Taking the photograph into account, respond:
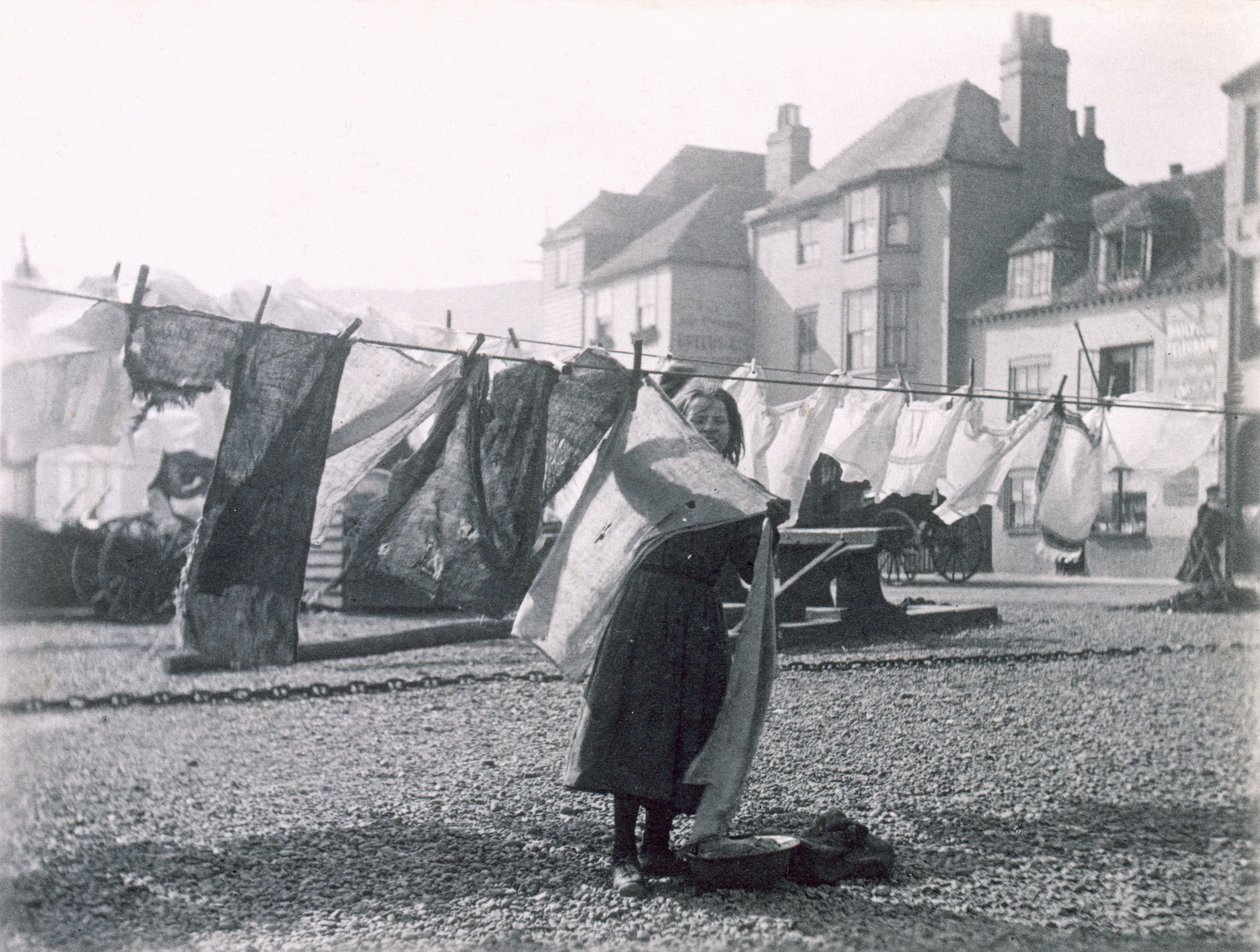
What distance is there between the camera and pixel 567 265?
3048 cm

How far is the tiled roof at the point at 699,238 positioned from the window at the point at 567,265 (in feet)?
3.74

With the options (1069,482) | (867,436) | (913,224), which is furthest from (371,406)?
(913,224)

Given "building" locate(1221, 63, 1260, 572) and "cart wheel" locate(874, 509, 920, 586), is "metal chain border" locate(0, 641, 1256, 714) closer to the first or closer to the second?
"building" locate(1221, 63, 1260, 572)

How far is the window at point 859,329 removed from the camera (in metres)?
24.8

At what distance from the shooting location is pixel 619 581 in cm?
436

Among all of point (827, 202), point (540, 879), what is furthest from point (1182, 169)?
point (540, 879)

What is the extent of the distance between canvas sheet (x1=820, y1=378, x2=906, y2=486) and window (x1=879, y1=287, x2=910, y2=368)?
13661mm

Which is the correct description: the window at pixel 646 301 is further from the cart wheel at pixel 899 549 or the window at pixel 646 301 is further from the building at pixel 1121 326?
the cart wheel at pixel 899 549

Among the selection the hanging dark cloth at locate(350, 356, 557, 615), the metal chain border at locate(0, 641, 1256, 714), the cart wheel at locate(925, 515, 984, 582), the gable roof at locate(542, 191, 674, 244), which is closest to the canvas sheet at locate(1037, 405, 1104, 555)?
the metal chain border at locate(0, 641, 1256, 714)

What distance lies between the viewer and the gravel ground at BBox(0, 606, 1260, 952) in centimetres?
382

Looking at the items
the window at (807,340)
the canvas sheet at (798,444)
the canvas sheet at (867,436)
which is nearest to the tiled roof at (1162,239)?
the window at (807,340)

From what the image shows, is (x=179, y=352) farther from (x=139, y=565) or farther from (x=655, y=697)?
(x=139, y=565)

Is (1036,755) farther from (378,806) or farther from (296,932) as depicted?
(296,932)

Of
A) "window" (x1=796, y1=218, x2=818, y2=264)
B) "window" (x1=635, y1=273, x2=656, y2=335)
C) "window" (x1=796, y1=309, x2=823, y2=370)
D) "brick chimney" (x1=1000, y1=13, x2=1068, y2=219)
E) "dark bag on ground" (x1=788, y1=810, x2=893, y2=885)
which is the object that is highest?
"brick chimney" (x1=1000, y1=13, x2=1068, y2=219)
